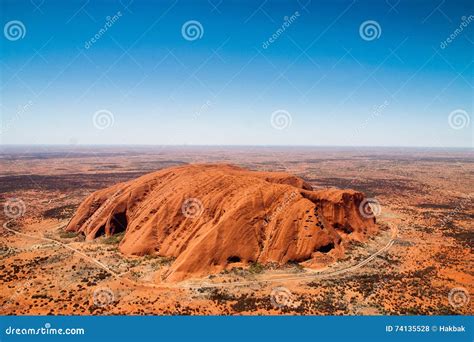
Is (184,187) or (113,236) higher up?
(184,187)

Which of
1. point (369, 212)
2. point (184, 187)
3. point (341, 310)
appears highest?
point (184, 187)

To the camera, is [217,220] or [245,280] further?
[217,220]

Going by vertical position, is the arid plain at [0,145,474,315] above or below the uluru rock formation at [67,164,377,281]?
below

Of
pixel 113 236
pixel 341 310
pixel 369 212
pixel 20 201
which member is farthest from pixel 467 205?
pixel 20 201

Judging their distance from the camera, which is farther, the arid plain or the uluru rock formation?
the uluru rock formation

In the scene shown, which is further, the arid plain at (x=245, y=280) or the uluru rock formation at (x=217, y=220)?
the uluru rock formation at (x=217, y=220)

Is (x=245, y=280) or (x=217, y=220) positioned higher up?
(x=217, y=220)

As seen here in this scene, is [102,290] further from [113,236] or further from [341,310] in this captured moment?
[341,310]

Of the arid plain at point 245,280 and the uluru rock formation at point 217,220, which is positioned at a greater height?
the uluru rock formation at point 217,220
